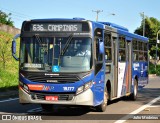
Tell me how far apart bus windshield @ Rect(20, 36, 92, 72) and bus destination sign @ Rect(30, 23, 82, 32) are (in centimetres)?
24

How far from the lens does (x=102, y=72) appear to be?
1398cm

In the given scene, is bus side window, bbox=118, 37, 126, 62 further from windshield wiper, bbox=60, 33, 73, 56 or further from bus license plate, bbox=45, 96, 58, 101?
bus license plate, bbox=45, 96, 58, 101

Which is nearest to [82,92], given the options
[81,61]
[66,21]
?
[81,61]

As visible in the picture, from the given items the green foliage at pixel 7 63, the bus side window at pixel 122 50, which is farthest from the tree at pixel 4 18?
the bus side window at pixel 122 50

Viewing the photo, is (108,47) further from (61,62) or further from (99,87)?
(61,62)

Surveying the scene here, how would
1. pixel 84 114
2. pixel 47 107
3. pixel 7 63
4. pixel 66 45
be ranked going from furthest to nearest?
pixel 7 63, pixel 47 107, pixel 84 114, pixel 66 45

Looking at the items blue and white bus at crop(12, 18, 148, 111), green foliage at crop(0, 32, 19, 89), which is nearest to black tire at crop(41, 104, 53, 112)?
blue and white bus at crop(12, 18, 148, 111)

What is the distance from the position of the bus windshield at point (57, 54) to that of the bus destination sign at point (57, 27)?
0.24m

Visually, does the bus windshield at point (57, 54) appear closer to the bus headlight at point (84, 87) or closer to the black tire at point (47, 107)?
the bus headlight at point (84, 87)

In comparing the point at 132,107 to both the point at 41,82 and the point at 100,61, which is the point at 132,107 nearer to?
the point at 100,61

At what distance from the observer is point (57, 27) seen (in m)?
13.2

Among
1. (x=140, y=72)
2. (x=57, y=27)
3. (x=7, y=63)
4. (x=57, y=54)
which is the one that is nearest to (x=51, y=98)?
(x=57, y=54)

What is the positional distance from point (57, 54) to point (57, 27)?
822 mm

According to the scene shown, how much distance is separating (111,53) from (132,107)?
2173 millimetres
